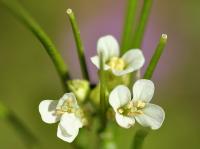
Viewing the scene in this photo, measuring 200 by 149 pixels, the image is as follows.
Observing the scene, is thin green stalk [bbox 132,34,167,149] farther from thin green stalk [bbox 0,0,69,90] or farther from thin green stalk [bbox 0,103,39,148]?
thin green stalk [bbox 0,103,39,148]

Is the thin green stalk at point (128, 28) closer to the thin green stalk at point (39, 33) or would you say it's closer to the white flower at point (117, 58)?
the white flower at point (117, 58)

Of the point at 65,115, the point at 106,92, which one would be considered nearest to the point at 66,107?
the point at 65,115

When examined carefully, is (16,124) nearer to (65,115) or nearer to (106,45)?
(65,115)

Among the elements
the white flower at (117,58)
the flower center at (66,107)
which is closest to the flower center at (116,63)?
the white flower at (117,58)

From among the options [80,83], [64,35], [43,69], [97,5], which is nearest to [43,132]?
[43,69]

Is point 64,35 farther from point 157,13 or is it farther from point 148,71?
point 148,71

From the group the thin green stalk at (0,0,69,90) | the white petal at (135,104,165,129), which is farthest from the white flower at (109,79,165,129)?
the thin green stalk at (0,0,69,90)

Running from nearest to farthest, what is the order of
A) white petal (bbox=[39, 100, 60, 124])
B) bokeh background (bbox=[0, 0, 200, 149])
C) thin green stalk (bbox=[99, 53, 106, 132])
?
1. thin green stalk (bbox=[99, 53, 106, 132])
2. white petal (bbox=[39, 100, 60, 124])
3. bokeh background (bbox=[0, 0, 200, 149])
